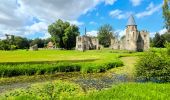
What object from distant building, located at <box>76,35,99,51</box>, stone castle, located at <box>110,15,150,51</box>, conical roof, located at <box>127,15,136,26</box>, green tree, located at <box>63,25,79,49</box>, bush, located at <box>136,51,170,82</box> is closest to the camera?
bush, located at <box>136,51,170,82</box>

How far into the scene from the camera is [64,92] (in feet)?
60.6

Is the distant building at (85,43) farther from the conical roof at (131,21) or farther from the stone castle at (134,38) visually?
the conical roof at (131,21)

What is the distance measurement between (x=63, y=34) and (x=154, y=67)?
9968 centimetres

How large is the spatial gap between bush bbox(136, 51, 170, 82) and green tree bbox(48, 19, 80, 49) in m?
95.6

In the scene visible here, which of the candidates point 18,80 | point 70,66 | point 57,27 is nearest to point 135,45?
point 57,27

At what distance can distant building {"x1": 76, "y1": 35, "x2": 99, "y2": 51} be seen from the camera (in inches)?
4830

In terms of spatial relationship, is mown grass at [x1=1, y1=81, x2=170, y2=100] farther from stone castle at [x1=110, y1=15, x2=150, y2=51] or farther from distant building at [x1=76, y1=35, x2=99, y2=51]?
distant building at [x1=76, y1=35, x2=99, y2=51]

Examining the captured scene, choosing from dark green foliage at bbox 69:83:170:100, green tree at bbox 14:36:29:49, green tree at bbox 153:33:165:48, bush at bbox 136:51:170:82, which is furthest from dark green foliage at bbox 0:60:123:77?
green tree at bbox 14:36:29:49

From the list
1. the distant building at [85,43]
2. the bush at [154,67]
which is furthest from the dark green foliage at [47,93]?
the distant building at [85,43]

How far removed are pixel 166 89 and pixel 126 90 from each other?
2.63 meters

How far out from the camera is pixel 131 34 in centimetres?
11481

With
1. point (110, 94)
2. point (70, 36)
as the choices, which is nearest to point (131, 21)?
point (70, 36)

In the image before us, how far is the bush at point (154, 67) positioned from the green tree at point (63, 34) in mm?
95558

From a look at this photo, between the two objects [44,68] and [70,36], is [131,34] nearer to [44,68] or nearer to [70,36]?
[70,36]
